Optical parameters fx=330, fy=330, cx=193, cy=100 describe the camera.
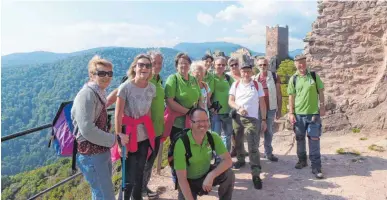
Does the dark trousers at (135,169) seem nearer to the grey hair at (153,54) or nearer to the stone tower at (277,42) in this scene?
the grey hair at (153,54)

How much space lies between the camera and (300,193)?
4.88 m

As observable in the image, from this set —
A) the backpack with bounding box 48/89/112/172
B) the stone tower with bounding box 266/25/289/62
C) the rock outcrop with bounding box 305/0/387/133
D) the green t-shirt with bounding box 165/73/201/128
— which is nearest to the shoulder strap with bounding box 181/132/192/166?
the green t-shirt with bounding box 165/73/201/128

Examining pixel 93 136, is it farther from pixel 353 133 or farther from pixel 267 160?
pixel 353 133

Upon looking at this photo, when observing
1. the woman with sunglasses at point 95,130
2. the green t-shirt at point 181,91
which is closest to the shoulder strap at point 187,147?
the woman with sunglasses at point 95,130

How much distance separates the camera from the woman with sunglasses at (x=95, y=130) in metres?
2.94

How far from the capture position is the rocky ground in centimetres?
484

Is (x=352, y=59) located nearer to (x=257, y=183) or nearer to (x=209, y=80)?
(x=209, y=80)

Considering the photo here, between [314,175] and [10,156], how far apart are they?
106 meters

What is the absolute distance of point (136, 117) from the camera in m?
3.88

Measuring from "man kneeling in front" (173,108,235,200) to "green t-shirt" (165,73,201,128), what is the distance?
0.85 m

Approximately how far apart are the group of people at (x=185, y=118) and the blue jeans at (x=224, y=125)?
0.7 inches

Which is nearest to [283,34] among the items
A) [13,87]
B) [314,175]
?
[314,175]

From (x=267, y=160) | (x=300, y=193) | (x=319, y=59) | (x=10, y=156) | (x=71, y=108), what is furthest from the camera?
(x=10, y=156)

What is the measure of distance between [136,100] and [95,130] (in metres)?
0.93
